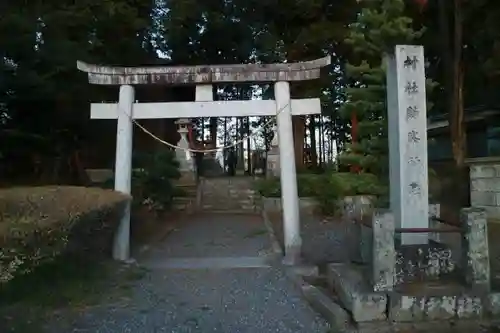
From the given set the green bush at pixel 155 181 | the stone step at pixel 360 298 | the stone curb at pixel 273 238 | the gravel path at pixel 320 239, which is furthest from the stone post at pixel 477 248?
the green bush at pixel 155 181

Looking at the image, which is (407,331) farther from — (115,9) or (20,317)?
(115,9)

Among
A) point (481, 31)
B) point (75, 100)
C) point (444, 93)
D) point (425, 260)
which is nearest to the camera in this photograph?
point (425, 260)

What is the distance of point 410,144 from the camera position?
6871 millimetres

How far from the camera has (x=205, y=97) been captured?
10031mm

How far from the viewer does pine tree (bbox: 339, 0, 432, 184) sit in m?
12.6

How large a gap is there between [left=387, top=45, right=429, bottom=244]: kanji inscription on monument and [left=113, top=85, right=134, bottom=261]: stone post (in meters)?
4.97

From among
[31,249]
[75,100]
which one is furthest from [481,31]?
[31,249]

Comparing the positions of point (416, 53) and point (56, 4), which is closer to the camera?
point (416, 53)

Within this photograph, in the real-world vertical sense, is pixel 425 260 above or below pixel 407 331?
above

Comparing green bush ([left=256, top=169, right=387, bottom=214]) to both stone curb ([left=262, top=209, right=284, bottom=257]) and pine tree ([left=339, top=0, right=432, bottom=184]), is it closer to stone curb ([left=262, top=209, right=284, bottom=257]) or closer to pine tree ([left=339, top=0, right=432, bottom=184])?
stone curb ([left=262, top=209, right=284, bottom=257])

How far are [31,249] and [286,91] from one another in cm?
583

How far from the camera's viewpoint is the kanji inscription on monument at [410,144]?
680cm

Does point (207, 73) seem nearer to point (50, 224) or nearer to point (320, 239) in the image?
point (320, 239)

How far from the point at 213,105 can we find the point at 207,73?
0.58 m
